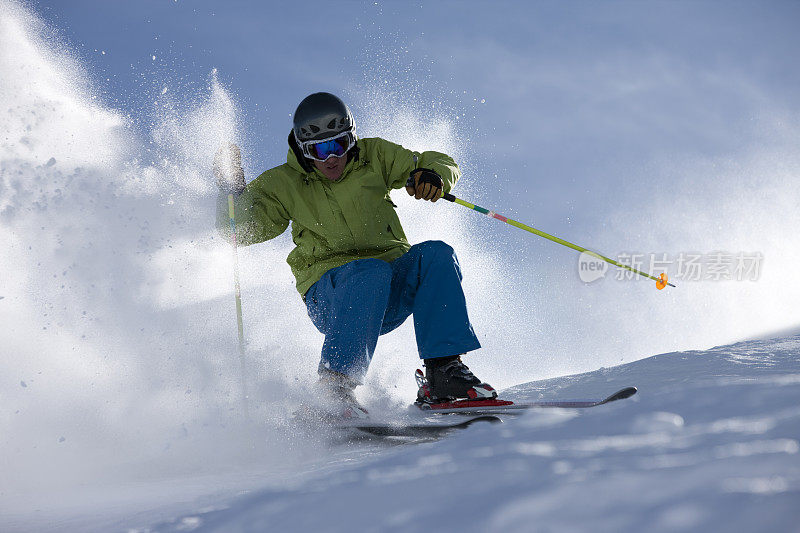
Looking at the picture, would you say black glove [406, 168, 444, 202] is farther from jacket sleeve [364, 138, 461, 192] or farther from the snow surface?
the snow surface

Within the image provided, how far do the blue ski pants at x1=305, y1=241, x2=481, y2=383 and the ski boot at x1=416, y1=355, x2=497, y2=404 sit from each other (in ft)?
0.19

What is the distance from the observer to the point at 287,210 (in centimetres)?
344

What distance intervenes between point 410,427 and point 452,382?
728mm

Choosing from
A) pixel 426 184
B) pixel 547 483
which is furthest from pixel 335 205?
pixel 547 483

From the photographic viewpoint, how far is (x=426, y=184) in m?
3.04

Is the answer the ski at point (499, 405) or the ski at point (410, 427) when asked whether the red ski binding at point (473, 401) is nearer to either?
the ski at point (499, 405)

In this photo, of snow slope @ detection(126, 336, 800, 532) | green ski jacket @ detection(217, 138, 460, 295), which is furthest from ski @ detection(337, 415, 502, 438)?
green ski jacket @ detection(217, 138, 460, 295)

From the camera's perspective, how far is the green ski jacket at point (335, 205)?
3.32 metres

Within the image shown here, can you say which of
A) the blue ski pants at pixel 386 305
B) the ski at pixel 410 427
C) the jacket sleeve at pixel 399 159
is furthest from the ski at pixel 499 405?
the jacket sleeve at pixel 399 159

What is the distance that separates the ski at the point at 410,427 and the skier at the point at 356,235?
558 millimetres

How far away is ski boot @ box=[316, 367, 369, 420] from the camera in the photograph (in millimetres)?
2432

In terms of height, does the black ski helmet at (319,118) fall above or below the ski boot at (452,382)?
above

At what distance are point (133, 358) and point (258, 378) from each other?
0.79m

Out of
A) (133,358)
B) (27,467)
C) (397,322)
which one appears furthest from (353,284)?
(27,467)
